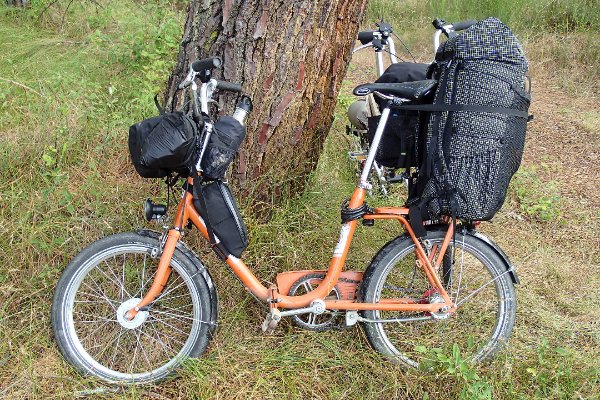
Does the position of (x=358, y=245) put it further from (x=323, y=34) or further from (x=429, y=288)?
(x=323, y=34)

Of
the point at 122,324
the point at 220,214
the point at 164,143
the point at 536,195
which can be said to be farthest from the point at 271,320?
the point at 536,195

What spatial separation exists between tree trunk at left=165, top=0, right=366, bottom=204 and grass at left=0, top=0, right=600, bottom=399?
0.25 metres

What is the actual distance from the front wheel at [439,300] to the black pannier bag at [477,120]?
0.99 feet

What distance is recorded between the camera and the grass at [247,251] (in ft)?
8.11

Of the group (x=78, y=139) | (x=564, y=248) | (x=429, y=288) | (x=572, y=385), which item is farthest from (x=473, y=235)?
(x=78, y=139)

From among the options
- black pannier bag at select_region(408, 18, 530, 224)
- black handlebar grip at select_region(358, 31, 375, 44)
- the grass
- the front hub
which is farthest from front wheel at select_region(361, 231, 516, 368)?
black handlebar grip at select_region(358, 31, 375, 44)

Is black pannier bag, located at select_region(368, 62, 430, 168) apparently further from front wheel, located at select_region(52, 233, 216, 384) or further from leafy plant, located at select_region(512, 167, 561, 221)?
leafy plant, located at select_region(512, 167, 561, 221)

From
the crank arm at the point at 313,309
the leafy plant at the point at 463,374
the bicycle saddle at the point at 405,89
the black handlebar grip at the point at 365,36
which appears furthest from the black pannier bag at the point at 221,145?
the black handlebar grip at the point at 365,36

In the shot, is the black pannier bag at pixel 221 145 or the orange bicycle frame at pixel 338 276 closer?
the black pannier bag at pixel 221 145

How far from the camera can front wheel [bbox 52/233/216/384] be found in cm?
246

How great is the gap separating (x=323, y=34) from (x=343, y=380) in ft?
5.60

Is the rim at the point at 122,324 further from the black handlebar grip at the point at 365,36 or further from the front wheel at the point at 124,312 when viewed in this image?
the black handlebar grip at the point at 365,36

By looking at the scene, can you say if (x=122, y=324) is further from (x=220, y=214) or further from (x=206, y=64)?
(x=206, y=64)

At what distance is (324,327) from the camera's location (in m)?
2.76
